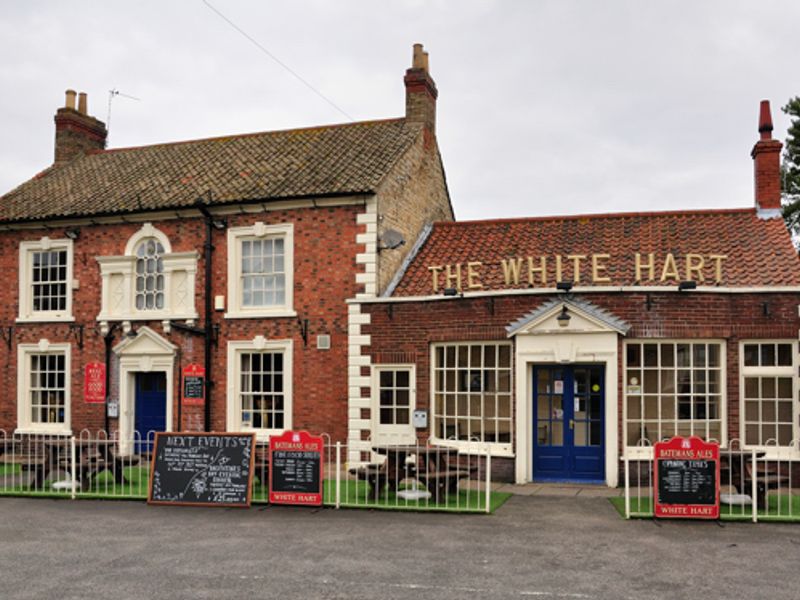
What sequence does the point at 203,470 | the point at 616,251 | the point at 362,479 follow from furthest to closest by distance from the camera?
1. the point at 616,251
2. the point at 362,479
3. the point at 203,470

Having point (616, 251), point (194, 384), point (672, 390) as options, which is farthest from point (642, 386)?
point (194, 384)

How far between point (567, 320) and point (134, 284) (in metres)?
10.6

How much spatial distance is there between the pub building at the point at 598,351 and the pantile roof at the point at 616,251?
2.1 inches

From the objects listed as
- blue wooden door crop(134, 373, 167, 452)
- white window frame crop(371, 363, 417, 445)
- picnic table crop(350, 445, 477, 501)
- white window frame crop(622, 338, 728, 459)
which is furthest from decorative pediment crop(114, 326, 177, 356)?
white window frame crop(622, 338, 728, 459)

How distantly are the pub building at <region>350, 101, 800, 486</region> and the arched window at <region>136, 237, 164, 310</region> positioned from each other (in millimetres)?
5378

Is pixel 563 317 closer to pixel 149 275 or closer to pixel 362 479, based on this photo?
pixel 362 479

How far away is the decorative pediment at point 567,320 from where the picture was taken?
15898 mm

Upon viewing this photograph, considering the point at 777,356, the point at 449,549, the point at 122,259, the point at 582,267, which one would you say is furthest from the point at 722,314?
the point at 122,259

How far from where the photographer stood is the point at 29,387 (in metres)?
21.3

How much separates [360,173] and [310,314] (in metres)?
3.35

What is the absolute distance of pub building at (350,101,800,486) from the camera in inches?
618

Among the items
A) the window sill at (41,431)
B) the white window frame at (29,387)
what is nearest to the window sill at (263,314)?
the white window frame at (29,387)

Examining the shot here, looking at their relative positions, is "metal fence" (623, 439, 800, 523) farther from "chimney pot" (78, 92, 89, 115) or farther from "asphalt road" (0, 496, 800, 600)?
"chimney pot" (78, 92, 89, 115)

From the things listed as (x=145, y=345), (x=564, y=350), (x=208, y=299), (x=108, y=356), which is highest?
(x=208, y=299)
